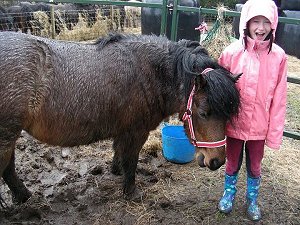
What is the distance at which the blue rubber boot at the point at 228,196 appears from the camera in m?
3.29

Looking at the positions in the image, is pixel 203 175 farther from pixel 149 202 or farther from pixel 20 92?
pixel 20 92

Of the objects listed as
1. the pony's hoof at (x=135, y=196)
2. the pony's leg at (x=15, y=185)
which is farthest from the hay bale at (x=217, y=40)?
the pony's leg at (x=15, y=185)

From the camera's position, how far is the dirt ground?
322 cm

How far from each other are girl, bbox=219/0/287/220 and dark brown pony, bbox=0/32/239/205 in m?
0.19

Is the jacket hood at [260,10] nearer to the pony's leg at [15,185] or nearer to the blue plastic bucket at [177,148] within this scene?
the blue plastic bucket at [177,148]

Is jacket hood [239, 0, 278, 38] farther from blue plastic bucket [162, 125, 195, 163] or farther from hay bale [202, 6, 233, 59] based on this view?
hay bale [202, 6, 233, 59]

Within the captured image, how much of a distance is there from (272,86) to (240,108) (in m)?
0.33

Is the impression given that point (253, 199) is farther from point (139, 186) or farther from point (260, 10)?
point (260, 10)

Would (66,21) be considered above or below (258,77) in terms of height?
below

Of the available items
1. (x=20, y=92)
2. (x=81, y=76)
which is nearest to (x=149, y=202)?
(x=81, y=76)

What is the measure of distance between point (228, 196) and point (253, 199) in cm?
24

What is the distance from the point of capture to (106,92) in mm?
2969

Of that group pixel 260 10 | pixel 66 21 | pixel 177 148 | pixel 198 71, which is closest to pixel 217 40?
pixel 177 148

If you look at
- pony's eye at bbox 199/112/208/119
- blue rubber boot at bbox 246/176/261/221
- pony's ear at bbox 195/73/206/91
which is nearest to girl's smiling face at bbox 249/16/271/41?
pony's ear at bbox 195/73/206/91
